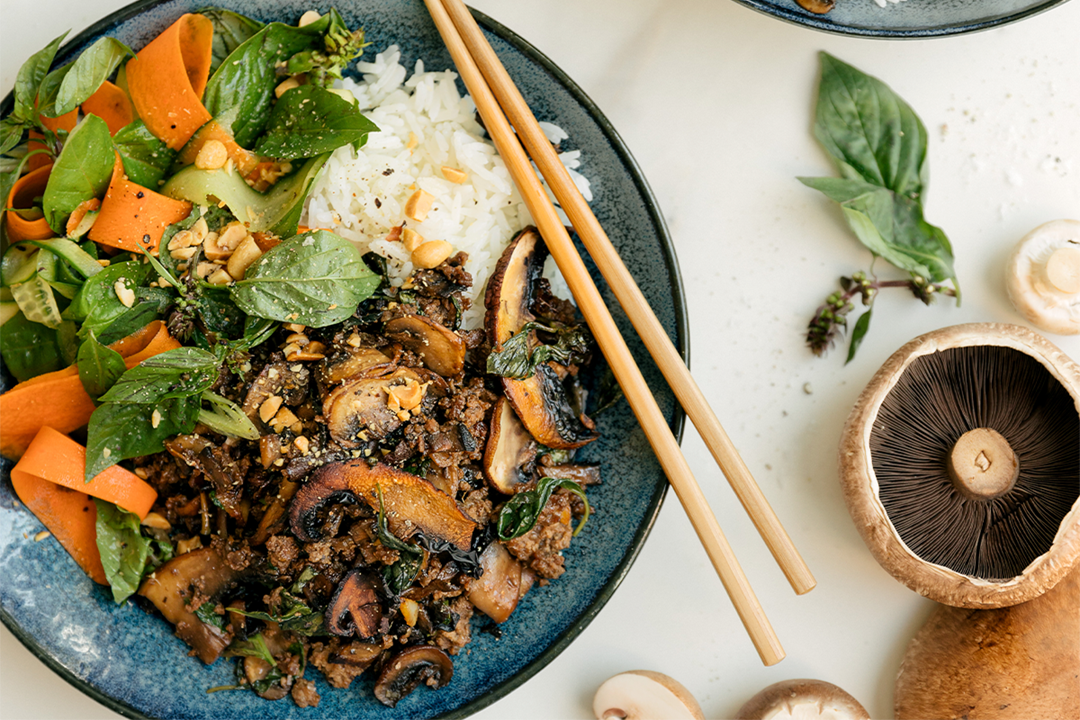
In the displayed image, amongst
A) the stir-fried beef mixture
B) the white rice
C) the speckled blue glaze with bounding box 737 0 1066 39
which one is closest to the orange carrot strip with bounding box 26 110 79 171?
the white rice

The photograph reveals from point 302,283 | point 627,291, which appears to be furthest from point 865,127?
point 302,283

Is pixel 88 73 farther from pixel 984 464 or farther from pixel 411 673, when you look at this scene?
pixel 984 464

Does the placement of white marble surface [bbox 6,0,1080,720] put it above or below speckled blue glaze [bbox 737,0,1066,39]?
below

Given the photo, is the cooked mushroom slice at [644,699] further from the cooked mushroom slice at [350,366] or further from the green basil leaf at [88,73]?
the green basil leaf at [88,73]

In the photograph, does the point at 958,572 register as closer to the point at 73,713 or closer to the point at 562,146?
the point at 562,146

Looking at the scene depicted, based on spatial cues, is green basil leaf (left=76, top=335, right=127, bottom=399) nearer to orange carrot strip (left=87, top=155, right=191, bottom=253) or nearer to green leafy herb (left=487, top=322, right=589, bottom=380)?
orange carrot strip (left=87, top=155, right=191, bottom=253)
